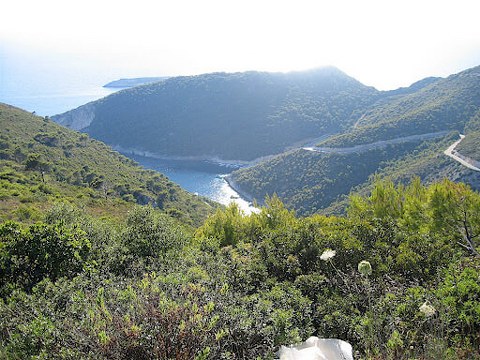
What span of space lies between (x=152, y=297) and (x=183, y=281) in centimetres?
68

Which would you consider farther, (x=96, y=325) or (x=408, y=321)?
(x=408, y=321)

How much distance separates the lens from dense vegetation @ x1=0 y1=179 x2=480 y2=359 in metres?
3.91

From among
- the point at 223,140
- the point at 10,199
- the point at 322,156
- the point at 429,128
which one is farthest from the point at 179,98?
the point at 10,199

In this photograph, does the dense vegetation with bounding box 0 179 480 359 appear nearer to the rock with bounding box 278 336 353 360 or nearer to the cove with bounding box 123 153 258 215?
the rock with bounding box 278 336 353 360

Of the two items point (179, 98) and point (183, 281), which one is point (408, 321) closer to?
point (183, 281)

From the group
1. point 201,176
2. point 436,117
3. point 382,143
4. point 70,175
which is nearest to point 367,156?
point 382,143

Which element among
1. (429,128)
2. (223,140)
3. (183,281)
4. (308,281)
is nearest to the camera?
(183,281)

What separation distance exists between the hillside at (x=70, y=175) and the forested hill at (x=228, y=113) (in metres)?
61.4

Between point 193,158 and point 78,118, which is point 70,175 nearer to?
point 193,158

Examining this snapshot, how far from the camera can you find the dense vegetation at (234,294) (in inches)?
154

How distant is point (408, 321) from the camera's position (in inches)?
197

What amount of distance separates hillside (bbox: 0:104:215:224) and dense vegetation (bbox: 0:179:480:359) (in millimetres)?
14062

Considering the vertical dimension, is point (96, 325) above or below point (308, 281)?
above

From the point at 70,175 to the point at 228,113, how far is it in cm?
9711
